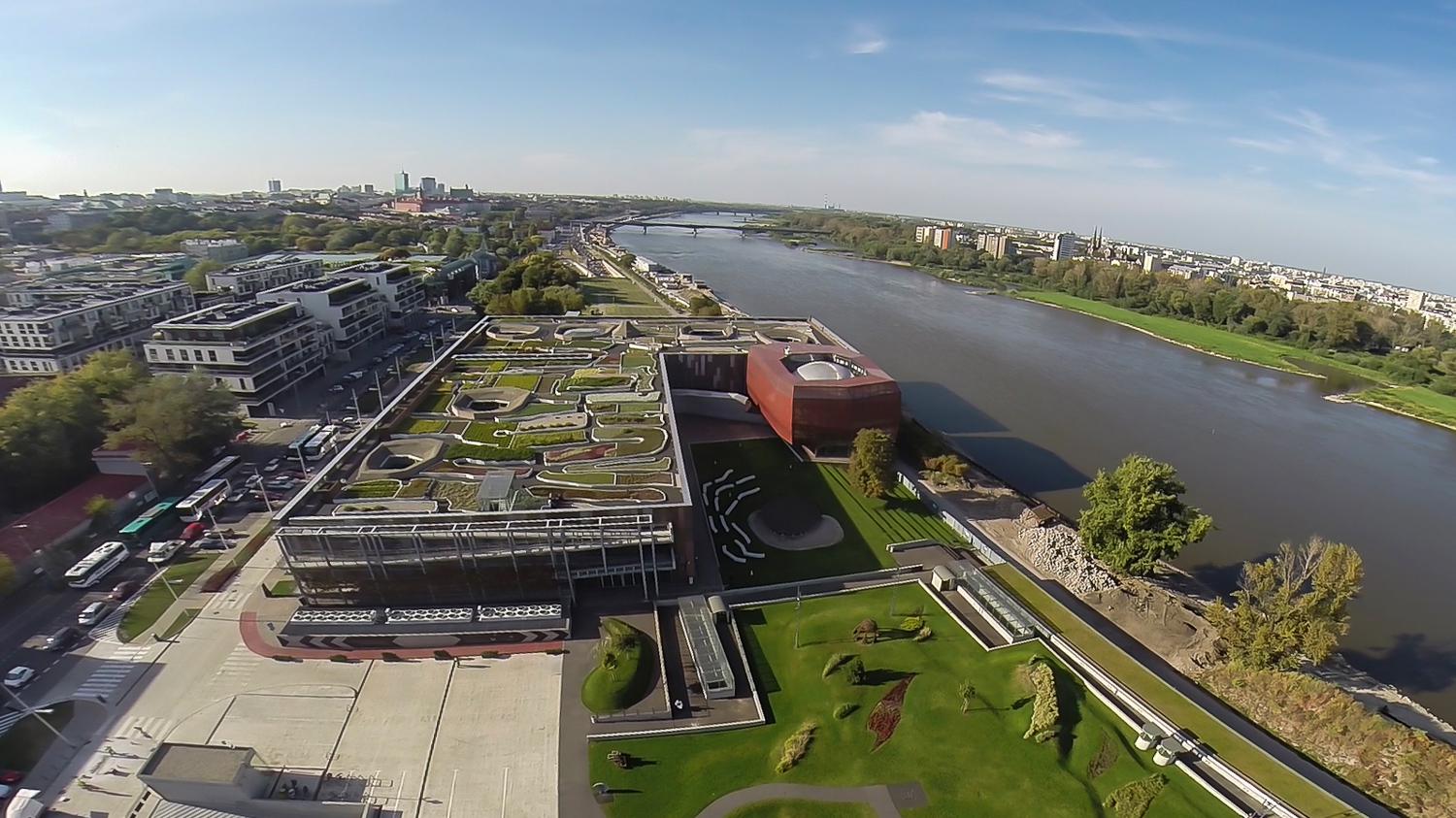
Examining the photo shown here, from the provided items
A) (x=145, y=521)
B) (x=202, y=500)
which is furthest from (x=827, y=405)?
(x=145, y=521)

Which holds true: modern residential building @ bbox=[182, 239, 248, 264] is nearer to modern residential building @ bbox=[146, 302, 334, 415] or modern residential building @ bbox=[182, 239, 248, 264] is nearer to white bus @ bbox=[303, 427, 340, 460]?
modern residential building @ bbox=[146, 302, 334, 415]

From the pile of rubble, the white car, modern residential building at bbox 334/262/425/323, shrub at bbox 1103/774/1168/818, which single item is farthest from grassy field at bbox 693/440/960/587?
modern residential building at bbox 334/262/425/323

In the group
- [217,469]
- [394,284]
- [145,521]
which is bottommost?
[145,521]

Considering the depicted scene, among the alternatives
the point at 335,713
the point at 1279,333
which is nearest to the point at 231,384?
the point at 335,713

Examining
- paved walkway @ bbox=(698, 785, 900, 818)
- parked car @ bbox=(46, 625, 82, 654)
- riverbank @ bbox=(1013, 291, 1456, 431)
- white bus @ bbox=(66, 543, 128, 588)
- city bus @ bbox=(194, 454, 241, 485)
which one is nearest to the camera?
paved walkway @ bbox=(698, 785, 900, 818)

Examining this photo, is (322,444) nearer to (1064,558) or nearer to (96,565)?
(96,565)

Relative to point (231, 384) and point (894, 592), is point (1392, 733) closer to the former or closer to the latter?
point (894, 592)
